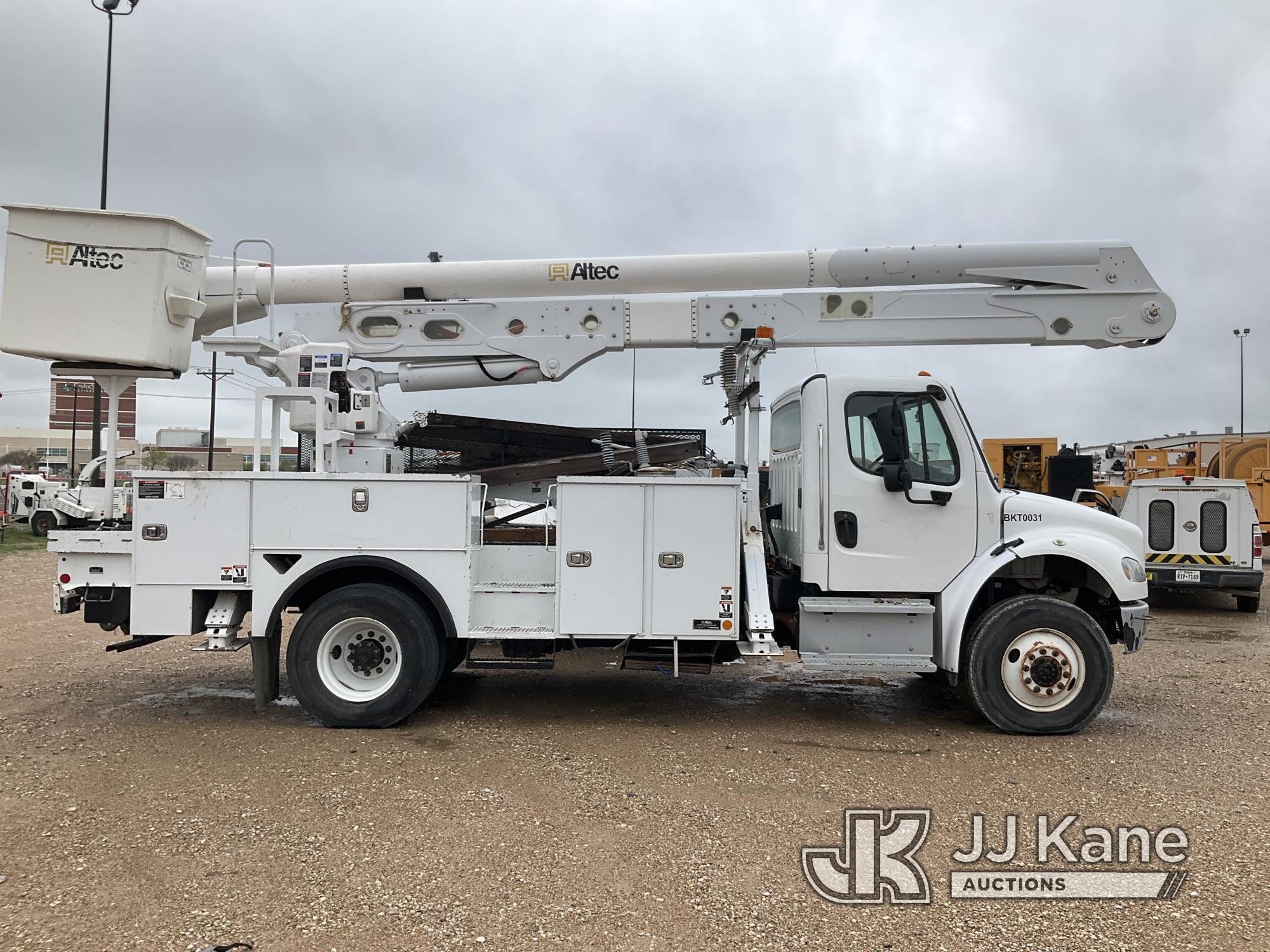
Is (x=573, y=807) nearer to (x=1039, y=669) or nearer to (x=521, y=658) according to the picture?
(x=521, y=658)

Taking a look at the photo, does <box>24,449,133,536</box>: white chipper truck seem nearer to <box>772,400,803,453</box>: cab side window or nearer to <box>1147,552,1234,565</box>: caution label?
<box>772,400,803,453</box>: cab side window

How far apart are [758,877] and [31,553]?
71.8 ft

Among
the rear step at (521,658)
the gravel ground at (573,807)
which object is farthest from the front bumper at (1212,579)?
the rear step at (521,658)

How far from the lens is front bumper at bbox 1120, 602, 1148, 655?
233 inches

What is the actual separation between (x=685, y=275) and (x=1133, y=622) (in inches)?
→ 171

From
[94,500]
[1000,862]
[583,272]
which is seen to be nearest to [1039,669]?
[1000,862]

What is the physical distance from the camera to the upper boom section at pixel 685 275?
668 centimetres

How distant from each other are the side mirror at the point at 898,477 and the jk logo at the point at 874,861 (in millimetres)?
2257

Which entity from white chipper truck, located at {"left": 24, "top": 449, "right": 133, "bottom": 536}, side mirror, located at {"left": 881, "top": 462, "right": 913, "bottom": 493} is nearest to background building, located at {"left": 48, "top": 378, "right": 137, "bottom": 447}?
white chipper truck, located at {"left": 24, "top": 449, "right": 133, "bottom": 536}

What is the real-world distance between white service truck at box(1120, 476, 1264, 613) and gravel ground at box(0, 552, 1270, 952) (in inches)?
211

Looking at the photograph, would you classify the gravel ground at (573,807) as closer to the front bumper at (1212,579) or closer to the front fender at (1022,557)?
the front fender at (1022,557)

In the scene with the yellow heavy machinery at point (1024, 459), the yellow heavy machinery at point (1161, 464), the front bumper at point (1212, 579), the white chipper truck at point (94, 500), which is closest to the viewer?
the white chipper truck at point (94, 500)

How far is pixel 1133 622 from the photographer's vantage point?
234 inches

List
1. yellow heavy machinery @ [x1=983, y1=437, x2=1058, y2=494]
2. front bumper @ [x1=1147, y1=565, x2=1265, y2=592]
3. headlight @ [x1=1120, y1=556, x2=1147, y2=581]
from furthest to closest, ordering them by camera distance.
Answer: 1. yellow heavy machinery @ [x1=983, y1=437, x2=1058, y2=494]
2. front bumper @ [x1=1147, y1=565, x2=1265, y2=592]
3. headlight @ [x1=1120, y1=556, x2=1147, y2=581]
